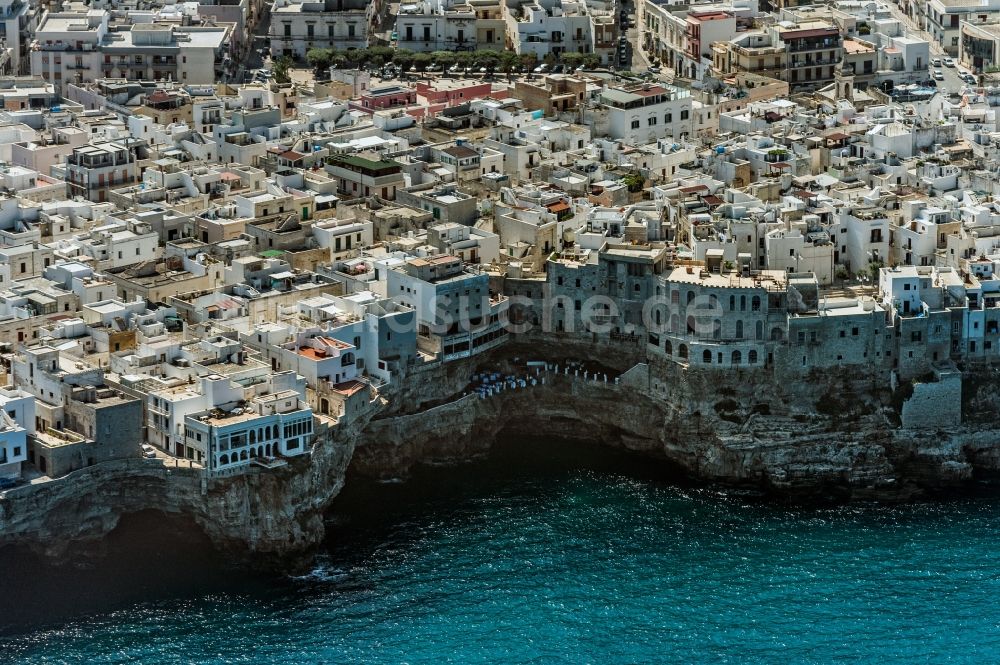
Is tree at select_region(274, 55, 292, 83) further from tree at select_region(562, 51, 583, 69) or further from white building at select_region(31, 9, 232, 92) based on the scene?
tree at select_region(562, 51, 583, 69)

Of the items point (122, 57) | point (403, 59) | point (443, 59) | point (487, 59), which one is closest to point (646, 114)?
point (487, 59)

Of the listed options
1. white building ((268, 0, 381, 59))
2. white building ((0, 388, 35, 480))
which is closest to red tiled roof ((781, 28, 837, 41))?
white building ((268, 0, 381, 59))

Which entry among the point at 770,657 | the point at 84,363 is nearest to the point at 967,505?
the point at 770,657

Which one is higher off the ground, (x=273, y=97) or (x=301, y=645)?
(x=273, y=97)

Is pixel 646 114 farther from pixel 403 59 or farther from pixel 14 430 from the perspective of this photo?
pixel 14 430

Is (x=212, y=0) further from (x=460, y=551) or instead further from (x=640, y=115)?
(x=460, y=551)

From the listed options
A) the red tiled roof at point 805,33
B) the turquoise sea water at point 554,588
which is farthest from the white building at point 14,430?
the red tiled roof at point 805,33

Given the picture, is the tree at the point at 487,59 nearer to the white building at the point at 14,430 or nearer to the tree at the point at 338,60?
the tree at the point at 338,60

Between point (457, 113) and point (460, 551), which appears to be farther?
point (457, 113)
